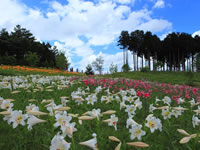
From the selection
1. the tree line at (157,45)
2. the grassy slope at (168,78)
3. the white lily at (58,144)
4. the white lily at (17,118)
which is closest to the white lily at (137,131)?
the white lily at (58,144)

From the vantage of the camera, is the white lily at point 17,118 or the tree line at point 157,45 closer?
the white lily at point 17,118

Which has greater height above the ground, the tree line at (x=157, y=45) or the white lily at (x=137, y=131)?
the tree line at (x=157, y=45)

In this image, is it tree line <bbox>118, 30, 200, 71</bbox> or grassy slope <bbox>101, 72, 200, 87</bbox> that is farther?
tree line <bbox>118, 30, 200, 71</bbox>

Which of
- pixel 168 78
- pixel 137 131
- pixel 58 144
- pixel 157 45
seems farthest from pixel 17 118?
pixel 157 45

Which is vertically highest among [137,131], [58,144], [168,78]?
[58,144]

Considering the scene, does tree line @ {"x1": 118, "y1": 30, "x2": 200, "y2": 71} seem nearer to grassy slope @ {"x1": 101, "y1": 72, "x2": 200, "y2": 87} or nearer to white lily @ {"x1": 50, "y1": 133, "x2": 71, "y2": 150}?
grassy slope @ {"x1": 101, "y1": 72, "x2": 200, "y2": 87}

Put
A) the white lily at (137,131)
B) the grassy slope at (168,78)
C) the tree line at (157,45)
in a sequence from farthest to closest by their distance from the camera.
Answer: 1. the tree line at (157,45)
2. the grassy slope at (168,78)
3. the white lily at (137,131)

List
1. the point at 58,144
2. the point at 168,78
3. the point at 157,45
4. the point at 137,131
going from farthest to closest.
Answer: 1. the point at 157,45
2. the point at 168,78
3. the point at 137,131
4. the point at 58,144

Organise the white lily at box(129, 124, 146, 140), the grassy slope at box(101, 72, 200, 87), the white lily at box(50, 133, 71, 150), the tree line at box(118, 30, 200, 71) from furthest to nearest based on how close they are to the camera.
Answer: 1. the tree line at box(118, 30, 200, 71)
2. the grassy slope at box(101, 72, 200, 87)
3. the white lily at box(129, 124, 146, 140)
4. the white lily at box(50, 133, 71, 150)

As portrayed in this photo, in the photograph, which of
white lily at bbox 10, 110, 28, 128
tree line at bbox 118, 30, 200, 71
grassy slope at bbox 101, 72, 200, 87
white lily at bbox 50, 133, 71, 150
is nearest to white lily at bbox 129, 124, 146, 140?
white lily at bbox 50, 133, 71, 150

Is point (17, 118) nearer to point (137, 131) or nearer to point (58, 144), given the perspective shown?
point (58, 144)

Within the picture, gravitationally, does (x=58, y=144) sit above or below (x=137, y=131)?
above

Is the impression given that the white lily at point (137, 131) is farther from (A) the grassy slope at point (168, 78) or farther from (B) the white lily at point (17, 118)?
(A) the grassy slope at point (168, 78)

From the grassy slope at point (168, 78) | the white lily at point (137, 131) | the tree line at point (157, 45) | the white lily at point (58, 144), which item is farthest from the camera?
the tree line at point (157, 45)
